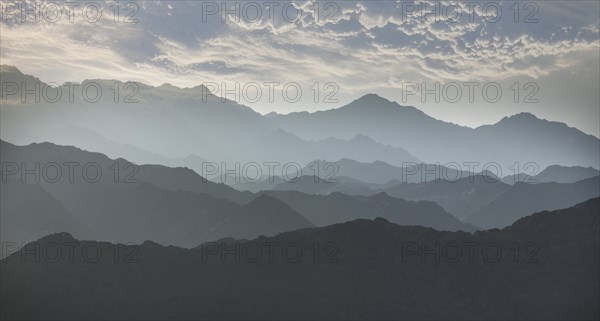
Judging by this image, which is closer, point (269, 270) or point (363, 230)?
point (269, 270)

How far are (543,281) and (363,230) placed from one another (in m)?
37.8

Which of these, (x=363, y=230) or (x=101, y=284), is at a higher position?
(x=363, y=230)

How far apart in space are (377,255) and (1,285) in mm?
71365

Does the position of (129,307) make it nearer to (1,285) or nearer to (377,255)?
(1,285)

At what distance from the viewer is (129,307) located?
10600 cm

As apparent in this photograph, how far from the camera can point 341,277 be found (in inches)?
4840

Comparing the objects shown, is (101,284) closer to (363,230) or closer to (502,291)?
(363,230)

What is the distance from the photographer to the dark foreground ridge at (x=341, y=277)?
10738cm

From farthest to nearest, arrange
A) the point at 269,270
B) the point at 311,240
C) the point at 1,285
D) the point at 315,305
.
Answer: the point at 311,240
the point at 269,270
the point at 315,305
the point at 1,285

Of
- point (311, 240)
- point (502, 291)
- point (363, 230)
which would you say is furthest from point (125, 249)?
point (502, 291)

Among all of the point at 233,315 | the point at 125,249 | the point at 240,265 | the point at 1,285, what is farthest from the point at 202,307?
the point at 1,285

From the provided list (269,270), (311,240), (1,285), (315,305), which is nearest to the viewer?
(1,285)

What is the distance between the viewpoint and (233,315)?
107 metres

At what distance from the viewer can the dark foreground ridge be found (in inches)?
4227
